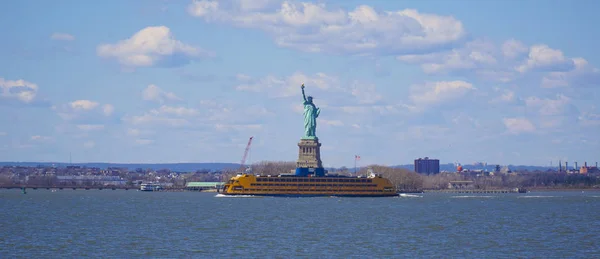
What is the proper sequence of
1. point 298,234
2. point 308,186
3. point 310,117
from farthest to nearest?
point 310,117 < point 308,186 < point 298,234

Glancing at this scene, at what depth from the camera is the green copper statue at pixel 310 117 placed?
624 feet

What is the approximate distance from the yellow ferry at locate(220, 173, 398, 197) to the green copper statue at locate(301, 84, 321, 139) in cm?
2967

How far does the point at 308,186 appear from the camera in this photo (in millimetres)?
161875

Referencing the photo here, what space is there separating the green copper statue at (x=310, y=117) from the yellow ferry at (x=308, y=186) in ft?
97.3

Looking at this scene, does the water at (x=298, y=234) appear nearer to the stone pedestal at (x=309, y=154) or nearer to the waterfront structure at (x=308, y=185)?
the waterfront structure at (x=308, y=185)

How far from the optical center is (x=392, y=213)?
104 m

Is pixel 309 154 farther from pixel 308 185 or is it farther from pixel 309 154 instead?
pixel 308 185

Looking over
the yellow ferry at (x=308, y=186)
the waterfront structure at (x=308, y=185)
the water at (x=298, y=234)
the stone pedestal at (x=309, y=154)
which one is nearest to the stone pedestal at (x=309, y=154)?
the stone pedestal at (x=309, y=154)

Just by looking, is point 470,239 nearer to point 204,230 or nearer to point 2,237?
point 204,230

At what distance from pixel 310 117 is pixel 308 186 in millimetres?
31306

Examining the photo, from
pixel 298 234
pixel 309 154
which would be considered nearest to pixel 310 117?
pixel 309 154

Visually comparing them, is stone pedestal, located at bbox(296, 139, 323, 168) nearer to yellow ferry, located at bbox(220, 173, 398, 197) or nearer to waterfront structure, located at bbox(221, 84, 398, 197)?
waterfront structure, located at bbox(221, 84, 398, 197)

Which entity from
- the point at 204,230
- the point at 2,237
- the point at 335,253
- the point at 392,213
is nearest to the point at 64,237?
the point at 2,237

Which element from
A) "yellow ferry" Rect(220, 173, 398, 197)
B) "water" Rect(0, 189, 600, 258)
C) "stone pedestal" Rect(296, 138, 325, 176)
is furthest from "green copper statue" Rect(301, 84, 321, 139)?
"water" Rect(0, 189, 600, 258)
